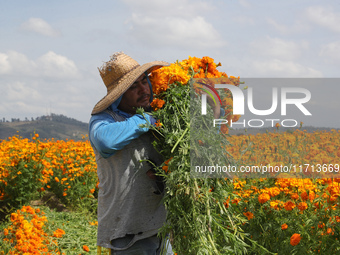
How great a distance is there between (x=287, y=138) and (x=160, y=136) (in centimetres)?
270

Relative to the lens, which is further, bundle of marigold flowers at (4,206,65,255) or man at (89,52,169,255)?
bundle of marigold flowers at (4,206,65,255)

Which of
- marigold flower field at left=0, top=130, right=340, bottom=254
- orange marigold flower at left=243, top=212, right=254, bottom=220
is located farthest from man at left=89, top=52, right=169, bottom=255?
orange marigold flower at left=243, top=212, right=254, bottom=220

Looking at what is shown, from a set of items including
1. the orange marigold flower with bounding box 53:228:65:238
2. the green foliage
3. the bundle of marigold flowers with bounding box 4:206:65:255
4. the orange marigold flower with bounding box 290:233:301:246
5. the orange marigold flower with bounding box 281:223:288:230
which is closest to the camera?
the green foliage

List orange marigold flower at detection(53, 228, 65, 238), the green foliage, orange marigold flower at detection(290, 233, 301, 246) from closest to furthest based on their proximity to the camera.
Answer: the green foliage
orange marigold flower at detection(290, 233, 301, 246)
orange marigold flower at detection(53, 228, 65, 238)

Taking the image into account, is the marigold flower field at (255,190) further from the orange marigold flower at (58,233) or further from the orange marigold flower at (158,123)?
the orange marigold flower at (158,123)

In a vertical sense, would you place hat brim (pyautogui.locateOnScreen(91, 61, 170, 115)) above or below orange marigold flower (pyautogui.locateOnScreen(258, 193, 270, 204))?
above

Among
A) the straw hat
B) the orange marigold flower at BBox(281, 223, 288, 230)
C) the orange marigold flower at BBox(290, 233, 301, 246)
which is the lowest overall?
the orange marigold flower at BBox(290, 233, 301, 246)

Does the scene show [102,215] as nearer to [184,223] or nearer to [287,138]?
[184,223]

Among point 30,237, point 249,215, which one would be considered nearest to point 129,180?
point 249,215

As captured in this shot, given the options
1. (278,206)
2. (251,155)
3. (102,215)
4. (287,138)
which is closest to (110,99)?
(102,215)

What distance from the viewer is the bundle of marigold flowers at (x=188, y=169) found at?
201cm

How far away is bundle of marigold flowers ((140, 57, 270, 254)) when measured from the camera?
6.60 ft

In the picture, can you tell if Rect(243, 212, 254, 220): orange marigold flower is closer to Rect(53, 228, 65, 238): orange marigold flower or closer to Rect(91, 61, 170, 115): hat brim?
Rect(91, 61, 170, 115): hat brim

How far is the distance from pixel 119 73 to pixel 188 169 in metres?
0.68
